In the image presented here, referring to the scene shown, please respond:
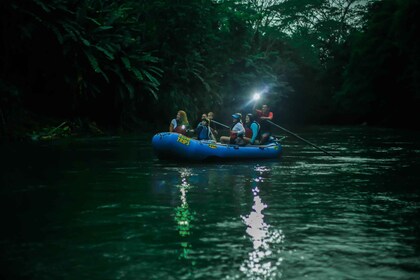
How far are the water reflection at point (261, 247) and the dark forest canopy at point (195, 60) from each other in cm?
1733

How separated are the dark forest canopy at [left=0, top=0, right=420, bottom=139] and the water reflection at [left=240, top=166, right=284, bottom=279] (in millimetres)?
17329

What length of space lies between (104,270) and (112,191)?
5309mm

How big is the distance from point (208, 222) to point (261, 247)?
159 cm

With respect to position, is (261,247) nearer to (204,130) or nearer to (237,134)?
(237,134)

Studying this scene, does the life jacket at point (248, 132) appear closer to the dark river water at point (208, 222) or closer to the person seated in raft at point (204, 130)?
the person seated in raft at point (204, 130)

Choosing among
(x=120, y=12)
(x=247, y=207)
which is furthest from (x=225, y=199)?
(x=120, y=12)

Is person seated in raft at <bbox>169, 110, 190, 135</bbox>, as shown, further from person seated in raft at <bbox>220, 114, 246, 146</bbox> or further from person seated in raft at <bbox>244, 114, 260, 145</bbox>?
person seated in raft at <bbox>244, 114, 260, 145</bbox>

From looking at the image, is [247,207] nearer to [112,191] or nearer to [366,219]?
[366,219]

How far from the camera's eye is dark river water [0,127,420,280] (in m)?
5.72

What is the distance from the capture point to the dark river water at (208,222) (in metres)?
5.72

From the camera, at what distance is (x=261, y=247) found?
21.2 feet

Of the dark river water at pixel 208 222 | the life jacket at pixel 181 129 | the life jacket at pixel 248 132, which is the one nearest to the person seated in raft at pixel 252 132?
the life jacket at pixel 248 132

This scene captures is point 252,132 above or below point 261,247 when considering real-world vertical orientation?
above

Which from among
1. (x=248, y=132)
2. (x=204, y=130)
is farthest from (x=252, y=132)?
(x=204, y=130)
